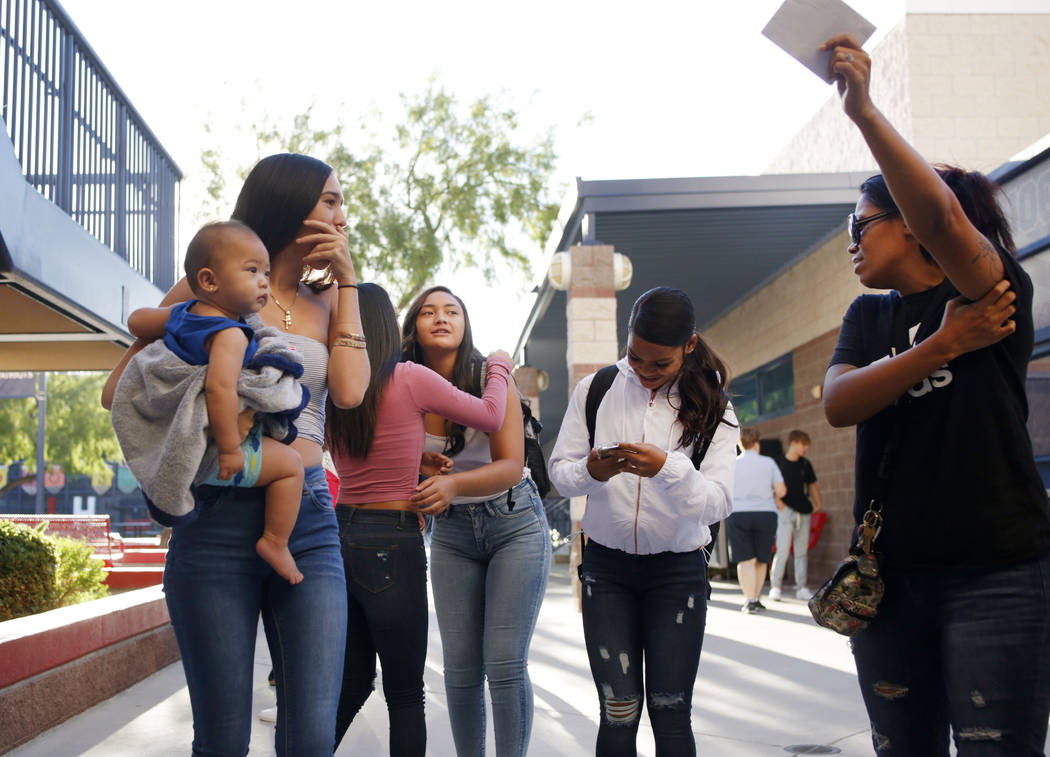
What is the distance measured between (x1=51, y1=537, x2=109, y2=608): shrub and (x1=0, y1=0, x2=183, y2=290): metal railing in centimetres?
265

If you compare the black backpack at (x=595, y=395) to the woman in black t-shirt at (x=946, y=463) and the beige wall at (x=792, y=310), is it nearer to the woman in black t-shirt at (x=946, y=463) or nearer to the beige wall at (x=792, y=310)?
the woman in black t-shirt at (x=946, y=463)

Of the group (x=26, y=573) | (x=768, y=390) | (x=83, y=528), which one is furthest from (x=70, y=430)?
(x=26, y=573)

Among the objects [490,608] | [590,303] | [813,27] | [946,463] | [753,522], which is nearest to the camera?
[813,27]

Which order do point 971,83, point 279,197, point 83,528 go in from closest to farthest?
point 279,197, point 971,83, point 83,528

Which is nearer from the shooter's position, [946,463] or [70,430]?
[946,463]

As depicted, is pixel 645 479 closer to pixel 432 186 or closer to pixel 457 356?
pixel 457 356

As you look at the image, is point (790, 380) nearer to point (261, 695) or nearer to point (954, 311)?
point (261, 695)

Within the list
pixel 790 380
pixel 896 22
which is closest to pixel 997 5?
pixel 896 22

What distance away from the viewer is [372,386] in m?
3.53

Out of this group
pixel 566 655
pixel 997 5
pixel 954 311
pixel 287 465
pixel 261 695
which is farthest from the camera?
pixel 997 5

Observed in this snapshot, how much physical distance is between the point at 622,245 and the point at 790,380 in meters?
3.46

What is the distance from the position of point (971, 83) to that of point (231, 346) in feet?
45.8

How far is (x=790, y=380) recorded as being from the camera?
15125mm

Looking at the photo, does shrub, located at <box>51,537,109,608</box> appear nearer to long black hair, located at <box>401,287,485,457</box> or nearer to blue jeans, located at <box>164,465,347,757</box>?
long black hair, located at <box>401,287,485,457</box>
